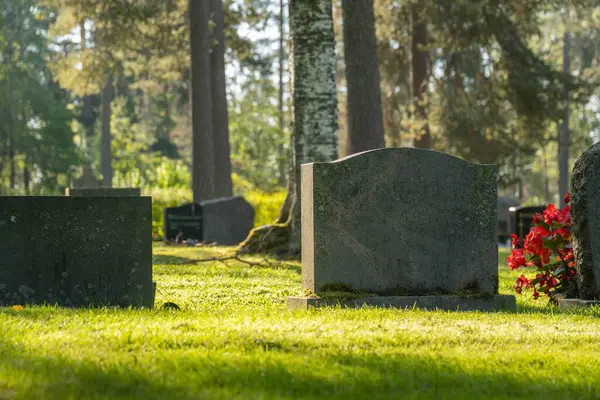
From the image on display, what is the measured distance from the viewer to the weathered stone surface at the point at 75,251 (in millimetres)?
8188

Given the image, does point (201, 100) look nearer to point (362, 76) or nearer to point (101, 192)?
point (362, 76)

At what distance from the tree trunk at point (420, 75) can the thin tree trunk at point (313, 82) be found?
1569 cm

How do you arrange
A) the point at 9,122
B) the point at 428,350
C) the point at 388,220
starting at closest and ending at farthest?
1. the point at 428,350
2. the point at 388,220
3. the point at 9,122

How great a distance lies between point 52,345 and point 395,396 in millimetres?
2063

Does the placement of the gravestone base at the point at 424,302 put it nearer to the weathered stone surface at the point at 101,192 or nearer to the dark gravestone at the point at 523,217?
the weathered stone surface at the point at 101,192

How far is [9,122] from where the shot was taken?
1857 inches

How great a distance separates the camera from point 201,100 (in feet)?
89.6

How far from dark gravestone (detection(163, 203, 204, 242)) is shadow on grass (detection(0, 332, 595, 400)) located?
1684cm

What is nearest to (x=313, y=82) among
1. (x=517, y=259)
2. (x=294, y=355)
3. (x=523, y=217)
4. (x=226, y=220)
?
(x=517, y=259)

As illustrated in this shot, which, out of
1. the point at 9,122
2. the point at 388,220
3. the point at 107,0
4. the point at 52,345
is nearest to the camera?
the point at 52,345

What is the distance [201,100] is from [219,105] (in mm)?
3855

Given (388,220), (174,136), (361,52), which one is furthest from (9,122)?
(388,220)

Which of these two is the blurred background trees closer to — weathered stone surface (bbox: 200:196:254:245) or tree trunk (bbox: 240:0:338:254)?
weathered stone surface (bbox: 200:196:254:245)

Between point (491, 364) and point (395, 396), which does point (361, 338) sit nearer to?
point (491, 364)
